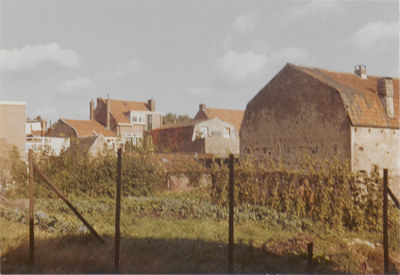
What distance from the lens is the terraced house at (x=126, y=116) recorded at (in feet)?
147

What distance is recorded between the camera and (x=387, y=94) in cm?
1902

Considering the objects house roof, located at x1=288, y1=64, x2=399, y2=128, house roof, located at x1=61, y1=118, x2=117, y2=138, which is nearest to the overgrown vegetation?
house roof, located at x1=288, y1=64, x2=399, y2=128

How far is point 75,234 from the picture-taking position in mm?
9039

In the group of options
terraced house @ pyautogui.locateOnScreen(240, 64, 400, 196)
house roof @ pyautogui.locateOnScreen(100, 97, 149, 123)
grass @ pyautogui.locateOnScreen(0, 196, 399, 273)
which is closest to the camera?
grass @ pyautogui.locateOnScreen(0, 196, 399, 273)

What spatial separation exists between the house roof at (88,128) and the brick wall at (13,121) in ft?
61.9

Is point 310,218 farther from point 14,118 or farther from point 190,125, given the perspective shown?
point 190,125

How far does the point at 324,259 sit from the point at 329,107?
432 inches

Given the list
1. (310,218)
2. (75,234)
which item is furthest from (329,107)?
(75,234)

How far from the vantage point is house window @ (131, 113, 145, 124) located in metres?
46.7

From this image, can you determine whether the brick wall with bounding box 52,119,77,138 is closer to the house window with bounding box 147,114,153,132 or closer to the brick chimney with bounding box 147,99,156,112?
the house window with bounding box 147,114,153,132

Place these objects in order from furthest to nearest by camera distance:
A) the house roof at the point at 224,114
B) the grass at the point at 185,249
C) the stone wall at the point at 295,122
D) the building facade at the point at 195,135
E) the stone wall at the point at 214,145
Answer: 1. the house roof at the point at 224,114
2. the building facade at the point at 195,135
3. the stone wall at the point at 214,145
4. the stone wall at the point at 295,122
5. the grass at the point at 185,249

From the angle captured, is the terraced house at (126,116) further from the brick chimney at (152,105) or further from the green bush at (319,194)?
the green bush at (319,194)

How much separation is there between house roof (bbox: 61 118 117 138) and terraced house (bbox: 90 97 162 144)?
1.17 meters

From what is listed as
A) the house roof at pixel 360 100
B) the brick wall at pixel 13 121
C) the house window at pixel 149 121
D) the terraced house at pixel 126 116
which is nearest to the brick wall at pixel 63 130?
the terraced house at pixel 126 116
